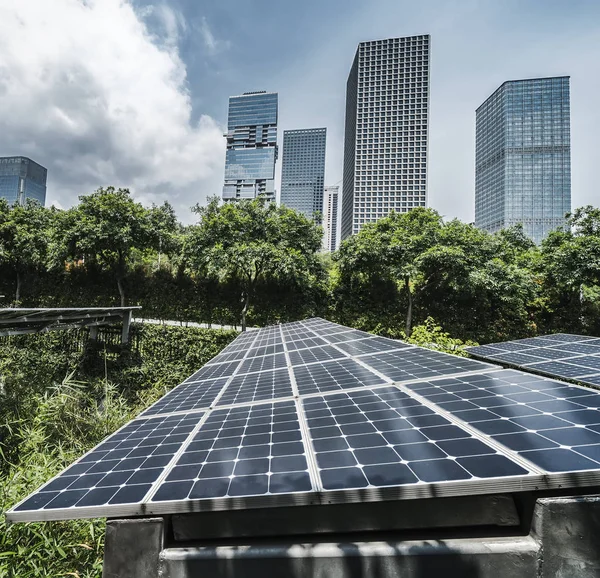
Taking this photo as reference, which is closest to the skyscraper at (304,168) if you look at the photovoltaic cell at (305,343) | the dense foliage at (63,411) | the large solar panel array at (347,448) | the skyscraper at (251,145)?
→ the skyscraper at (251,145)

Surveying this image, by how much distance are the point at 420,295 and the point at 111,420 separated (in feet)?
46.9

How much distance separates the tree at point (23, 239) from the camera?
17125 millimetres

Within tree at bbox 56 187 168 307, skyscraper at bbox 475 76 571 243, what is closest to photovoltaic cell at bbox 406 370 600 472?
tree at bbox 56 187 168 307

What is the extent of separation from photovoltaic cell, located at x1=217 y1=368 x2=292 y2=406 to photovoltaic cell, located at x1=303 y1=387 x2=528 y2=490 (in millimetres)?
938

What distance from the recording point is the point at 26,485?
4043mm

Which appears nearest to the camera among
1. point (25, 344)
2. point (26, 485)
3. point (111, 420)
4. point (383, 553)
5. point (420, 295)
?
point (383, 553)

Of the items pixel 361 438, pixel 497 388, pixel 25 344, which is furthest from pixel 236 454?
pixel 25 344

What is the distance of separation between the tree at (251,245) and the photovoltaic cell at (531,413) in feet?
37.4

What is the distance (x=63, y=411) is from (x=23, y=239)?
16.0 m

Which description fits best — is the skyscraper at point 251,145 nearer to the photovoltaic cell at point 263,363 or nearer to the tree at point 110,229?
the tree at point 110,229

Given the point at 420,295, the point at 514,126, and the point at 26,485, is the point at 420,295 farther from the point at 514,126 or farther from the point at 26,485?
the point at 514,126

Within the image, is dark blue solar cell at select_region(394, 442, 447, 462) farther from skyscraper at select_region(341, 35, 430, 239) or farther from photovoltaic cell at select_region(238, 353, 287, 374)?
skyscraper at select_region(341, 35, 430, 239)

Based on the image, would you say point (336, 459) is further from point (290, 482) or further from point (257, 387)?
point (257, 387)

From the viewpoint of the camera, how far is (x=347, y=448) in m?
1.84
